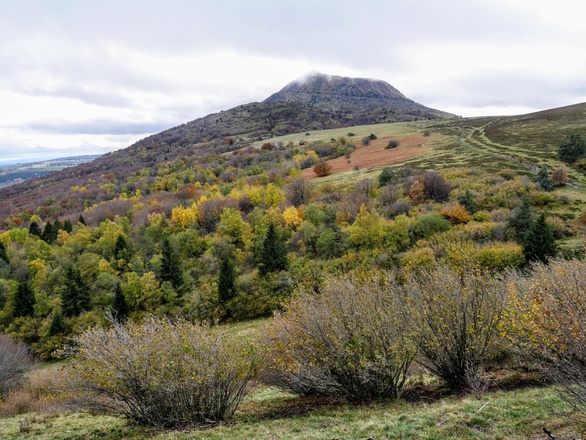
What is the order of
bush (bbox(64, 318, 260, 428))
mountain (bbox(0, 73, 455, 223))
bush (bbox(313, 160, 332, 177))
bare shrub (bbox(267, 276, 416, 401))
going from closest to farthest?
bush (bbox(64, 318, 260, 428)), bare shrub (bbox(267, 276, 416, 401)), bush (bbox(313, 160, 332, 177)), mountain (bbox(0, 73, 455, 223))

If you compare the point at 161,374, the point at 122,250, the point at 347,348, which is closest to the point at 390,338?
the point at 347,348

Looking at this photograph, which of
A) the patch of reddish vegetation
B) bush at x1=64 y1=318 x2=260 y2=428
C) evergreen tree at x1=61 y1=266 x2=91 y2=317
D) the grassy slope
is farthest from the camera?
the patch of reddish vegetation

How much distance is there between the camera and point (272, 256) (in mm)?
41125

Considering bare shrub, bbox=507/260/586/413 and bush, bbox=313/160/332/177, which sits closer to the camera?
bare shrub, bbox=507/260/586/413

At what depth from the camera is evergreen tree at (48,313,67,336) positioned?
38456 mm

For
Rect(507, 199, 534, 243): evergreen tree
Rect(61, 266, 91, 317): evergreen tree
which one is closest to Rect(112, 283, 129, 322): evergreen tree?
Rect(61, 266, 91, 317): evergreen tree

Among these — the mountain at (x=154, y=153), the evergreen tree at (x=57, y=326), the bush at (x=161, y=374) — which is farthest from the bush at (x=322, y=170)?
the mountain at (x=154, y=153)

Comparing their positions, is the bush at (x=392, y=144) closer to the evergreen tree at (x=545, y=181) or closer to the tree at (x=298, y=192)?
the tree at (x=298, y=192)

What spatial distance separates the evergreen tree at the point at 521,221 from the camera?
29.7 metres

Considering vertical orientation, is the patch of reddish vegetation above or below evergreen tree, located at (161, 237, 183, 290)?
above

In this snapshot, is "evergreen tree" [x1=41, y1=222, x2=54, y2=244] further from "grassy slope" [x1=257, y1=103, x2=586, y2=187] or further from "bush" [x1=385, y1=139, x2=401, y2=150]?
"bush" [x1=385, y1=139, x2=401, y2=150]

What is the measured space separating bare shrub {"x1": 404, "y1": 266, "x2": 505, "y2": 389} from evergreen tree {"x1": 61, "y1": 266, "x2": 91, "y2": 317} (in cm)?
4426

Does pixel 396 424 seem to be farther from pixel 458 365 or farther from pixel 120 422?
pixel 120 422

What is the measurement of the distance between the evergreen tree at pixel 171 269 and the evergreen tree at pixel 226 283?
7.23 m
